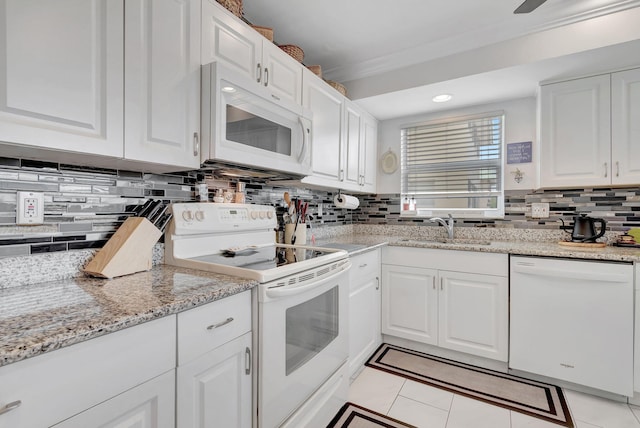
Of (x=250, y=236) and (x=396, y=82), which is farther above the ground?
(x=396, y=82)

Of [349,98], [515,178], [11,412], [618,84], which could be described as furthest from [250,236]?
[618,84]

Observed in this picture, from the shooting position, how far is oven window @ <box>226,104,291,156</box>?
4.69 feet

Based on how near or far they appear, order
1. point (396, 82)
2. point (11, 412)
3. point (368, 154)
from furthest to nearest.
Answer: point (368, 154) < point (396, 82) < point (11, 412)

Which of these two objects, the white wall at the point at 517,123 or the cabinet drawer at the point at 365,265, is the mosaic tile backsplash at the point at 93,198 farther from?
the cabinet drawer at the point at 365,265

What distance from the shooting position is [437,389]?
198cm

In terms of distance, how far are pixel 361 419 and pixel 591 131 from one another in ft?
7.94

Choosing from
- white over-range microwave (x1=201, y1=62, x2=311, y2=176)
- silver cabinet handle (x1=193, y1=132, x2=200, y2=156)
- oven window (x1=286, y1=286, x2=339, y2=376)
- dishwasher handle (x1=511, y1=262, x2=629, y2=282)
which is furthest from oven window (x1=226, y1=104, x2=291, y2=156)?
dishwasher handle (x1=511, y1=262, x2=629, y2=282)

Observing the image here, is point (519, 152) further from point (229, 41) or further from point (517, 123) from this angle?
point (229, 41)

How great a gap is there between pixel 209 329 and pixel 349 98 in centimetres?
226

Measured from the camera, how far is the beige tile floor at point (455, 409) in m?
1.67

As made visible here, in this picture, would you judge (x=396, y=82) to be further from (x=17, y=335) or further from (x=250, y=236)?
(x=17, y=335)

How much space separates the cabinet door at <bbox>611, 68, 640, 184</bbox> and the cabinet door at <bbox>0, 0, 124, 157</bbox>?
286 cm

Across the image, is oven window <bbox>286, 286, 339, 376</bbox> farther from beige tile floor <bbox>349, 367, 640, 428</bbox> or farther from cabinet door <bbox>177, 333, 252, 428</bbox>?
beige tile floor <bbox>349, 367, 640, 428</bbox>

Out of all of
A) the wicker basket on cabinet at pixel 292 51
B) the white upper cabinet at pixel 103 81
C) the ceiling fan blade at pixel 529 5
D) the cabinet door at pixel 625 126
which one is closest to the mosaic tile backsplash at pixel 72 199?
the white upper cabinet at pixel 103 81
